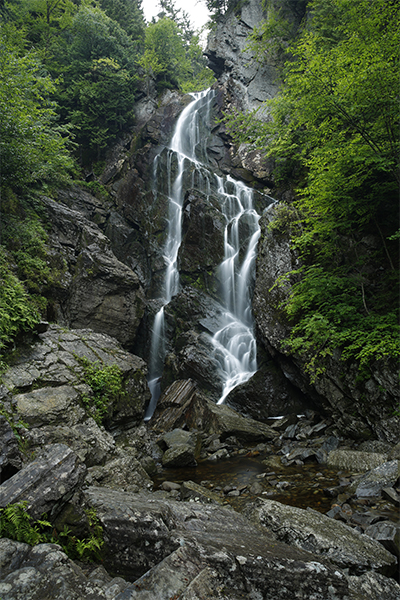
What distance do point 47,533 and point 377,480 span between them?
5.26m

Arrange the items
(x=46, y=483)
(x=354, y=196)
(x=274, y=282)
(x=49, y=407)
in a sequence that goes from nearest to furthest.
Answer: (x=46, y=483) < (x=49, y=407) < (x=354, y=196) < (x=274, y=282)

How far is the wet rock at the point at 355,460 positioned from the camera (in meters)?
6.17

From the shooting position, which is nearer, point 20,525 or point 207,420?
point 20,525

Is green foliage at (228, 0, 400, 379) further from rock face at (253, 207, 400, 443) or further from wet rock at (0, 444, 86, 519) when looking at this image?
wet rock at (0, 444, 86, 519)

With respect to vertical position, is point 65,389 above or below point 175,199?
below

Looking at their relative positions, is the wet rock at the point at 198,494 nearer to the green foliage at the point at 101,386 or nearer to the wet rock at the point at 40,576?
the green foliage at the point at 101,386

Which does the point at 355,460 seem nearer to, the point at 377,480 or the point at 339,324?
the point at 377,480

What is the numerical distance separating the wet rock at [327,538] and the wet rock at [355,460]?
2662mm

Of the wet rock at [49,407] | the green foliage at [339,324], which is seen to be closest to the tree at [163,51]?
the green foliage at [339,324]

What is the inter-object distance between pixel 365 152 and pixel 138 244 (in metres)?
14.8

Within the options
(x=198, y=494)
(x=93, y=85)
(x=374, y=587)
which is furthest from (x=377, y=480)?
(x=93, y=85)

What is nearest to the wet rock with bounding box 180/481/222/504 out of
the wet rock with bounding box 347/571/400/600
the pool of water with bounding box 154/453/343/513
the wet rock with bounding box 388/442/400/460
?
the pool of water with bounding box 154/453/343/513

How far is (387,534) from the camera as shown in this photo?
3.78 metres

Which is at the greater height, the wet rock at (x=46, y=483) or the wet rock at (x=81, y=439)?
the wet rock at (x=46, y=483)
